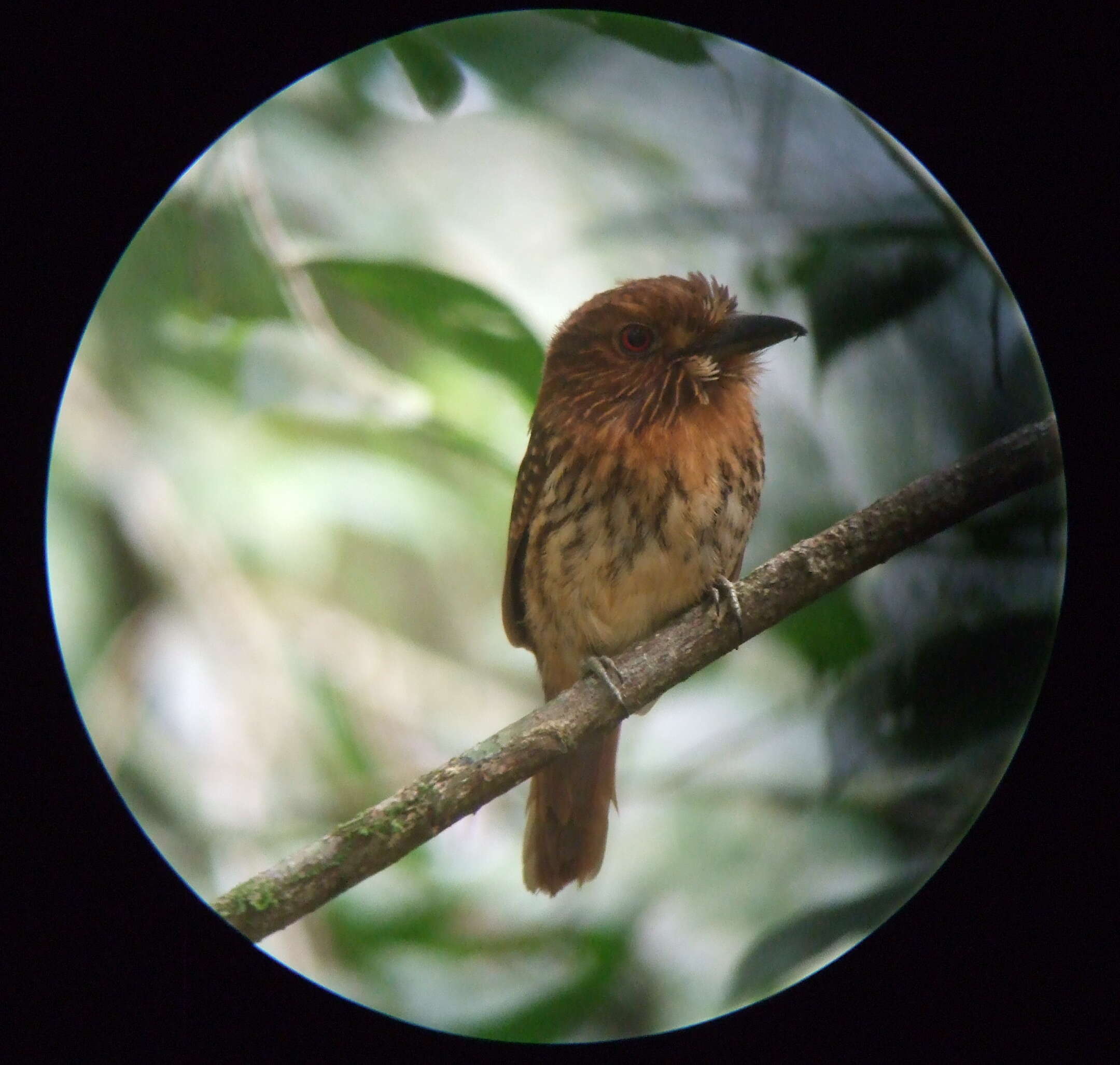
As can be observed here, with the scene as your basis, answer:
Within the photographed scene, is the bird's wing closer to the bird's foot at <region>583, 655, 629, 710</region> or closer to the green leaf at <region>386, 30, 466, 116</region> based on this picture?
the bird's foot at <region>583, 655, 629, 710</region>

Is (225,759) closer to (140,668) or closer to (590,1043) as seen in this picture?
(140,668)

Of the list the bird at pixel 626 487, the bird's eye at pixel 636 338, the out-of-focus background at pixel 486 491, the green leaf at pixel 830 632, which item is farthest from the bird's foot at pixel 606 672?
the bird's eye at pixel 636 338

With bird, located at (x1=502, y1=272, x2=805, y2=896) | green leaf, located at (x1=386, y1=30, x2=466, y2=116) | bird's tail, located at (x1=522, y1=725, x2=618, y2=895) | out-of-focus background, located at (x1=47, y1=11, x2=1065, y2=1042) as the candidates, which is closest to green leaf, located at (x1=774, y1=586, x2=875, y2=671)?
out-of-focus background, located at (x1=47, y1=11, x2=1065, y2=1042)

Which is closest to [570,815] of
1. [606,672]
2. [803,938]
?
[606,672]

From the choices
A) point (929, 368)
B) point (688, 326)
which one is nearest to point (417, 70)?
point (688, 326)

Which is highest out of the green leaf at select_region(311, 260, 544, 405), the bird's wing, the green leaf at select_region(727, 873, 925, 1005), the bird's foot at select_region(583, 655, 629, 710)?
the green leaf at select_region(311, 260, 544, 405)

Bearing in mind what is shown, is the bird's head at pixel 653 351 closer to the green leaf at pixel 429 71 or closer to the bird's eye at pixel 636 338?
the bird's eye at pixel 636 338
